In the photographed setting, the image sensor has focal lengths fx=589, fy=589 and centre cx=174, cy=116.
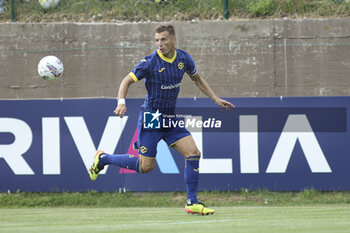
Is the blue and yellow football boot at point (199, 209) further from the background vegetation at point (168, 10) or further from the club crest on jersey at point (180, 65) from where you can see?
the background vegetation at point (168, 10)

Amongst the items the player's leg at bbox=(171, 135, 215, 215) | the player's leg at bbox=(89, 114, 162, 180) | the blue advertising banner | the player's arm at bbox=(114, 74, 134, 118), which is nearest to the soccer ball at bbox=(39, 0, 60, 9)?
the blue advertising banner

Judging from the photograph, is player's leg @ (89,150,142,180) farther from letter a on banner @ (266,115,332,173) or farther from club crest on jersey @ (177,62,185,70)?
letter a on banner @ (266,115,332,173)

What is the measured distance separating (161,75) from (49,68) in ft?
10.2

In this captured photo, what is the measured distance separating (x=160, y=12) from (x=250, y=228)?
786cm

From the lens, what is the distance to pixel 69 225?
678cm

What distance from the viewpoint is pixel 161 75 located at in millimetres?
7926

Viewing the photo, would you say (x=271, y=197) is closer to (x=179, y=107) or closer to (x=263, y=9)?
Result: (x=179, y=107)

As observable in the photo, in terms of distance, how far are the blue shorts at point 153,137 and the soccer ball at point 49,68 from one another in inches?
112

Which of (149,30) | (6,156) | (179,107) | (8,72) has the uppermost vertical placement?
(149,30)

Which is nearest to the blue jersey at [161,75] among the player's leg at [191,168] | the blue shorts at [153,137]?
the blue shorts at [153,137]

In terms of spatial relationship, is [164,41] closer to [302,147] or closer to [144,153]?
[144,153]

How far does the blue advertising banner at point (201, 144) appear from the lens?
11.4 meters

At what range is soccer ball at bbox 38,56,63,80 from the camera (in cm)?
1027

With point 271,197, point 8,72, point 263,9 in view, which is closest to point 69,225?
point 271,197
